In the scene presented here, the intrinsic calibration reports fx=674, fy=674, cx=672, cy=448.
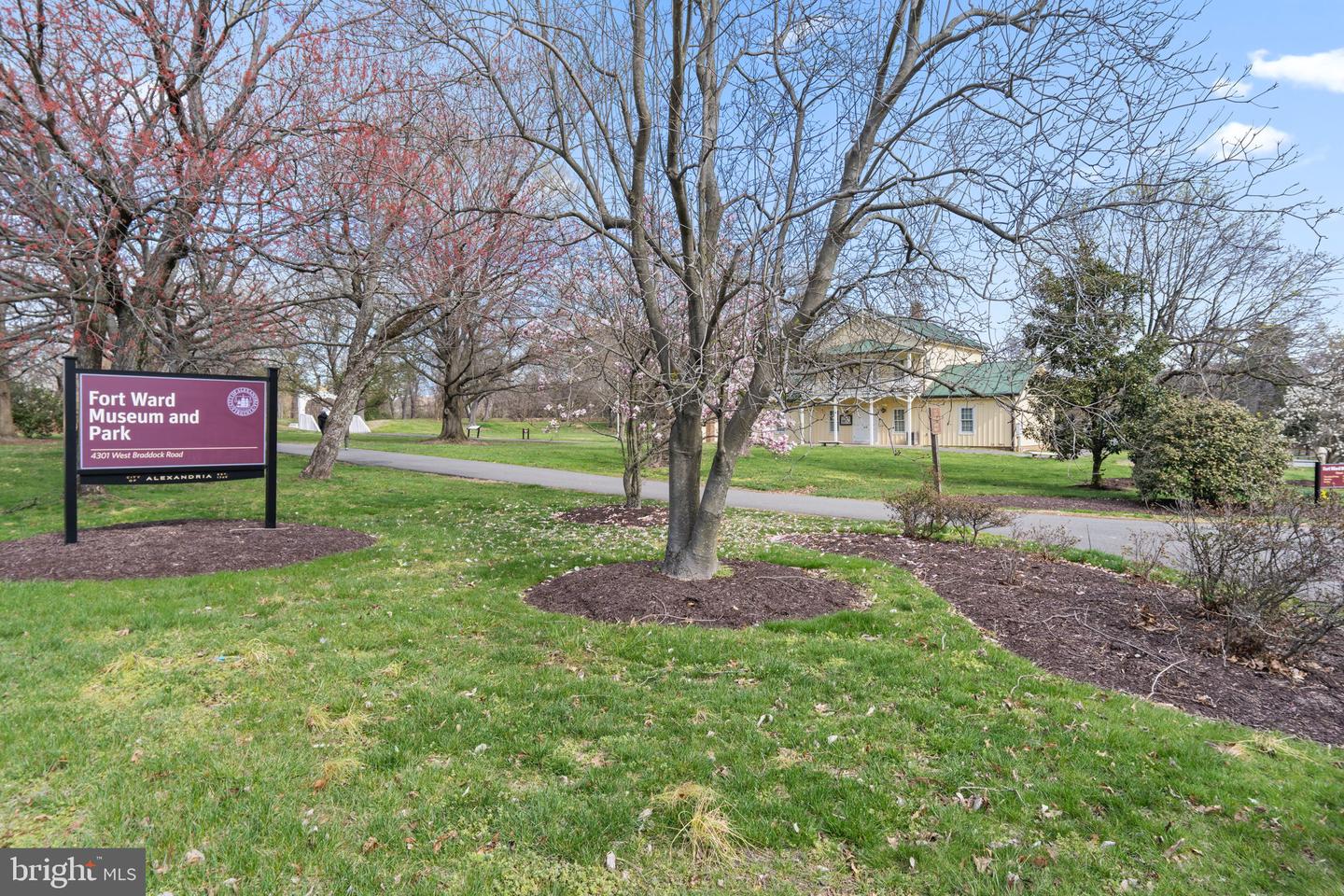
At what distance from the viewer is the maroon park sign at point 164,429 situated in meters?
7.61

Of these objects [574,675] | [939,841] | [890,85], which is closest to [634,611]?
[574,675]

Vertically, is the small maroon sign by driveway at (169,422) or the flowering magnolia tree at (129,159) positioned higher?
the flowering magnolia tree at (129,159)

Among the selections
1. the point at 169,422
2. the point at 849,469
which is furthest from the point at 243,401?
the point at 849,469

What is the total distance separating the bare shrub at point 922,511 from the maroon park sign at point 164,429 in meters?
8.26

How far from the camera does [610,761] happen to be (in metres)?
3.35

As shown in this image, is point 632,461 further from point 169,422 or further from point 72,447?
point 72,447

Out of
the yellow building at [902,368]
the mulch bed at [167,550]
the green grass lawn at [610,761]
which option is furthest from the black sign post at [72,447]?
the yellow building at [902,368]

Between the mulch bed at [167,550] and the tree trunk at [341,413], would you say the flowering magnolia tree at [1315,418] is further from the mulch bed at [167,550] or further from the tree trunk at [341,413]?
the mulch bed at [167,550]

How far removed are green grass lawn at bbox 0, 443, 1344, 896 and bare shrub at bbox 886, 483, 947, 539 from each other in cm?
337

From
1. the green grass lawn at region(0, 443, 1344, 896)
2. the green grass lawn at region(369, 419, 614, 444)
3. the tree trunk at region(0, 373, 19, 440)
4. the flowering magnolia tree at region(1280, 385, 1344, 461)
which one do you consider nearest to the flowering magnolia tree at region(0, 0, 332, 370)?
the green grass lawn at region(0, 443, 1344, 896)

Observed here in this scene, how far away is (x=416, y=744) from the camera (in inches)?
136

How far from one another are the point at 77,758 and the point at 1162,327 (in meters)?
24.5

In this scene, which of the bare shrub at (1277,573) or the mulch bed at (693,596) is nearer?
the bare shrub at (1277,573)

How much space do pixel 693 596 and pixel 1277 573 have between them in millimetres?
4123
